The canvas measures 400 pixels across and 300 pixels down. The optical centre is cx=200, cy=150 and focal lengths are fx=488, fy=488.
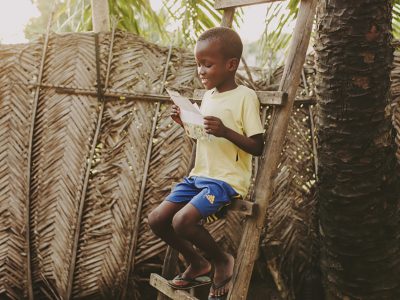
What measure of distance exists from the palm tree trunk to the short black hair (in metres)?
0.46

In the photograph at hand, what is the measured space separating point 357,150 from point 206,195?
83cm

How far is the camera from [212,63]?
95.0 inches

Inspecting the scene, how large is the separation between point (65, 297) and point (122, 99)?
144 cm

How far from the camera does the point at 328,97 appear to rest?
2562 millimetres

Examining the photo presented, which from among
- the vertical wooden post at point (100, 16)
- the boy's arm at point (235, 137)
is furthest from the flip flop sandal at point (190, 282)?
the vertical wooden post at point (100, 16)

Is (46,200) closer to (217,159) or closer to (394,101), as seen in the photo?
(217,159)

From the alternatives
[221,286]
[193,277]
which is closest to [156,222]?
[193,277]

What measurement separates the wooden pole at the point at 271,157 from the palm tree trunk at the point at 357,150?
168 mm

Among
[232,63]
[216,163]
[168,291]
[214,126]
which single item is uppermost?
[232,63]

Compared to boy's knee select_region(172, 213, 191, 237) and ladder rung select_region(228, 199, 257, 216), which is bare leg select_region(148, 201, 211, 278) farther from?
ladder rung select_region(228, 199, 257, 216)

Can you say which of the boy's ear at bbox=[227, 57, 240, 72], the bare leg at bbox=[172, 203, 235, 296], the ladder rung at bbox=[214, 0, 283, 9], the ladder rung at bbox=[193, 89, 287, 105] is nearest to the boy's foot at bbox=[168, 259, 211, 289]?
the bare leg at bbox=[172, 203, 235, 296]

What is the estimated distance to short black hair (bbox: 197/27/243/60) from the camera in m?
2.40

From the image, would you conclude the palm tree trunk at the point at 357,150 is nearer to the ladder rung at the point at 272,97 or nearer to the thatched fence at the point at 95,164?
the ladder rung at the point at 272,97

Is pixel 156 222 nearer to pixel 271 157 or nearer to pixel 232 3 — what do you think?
pixel 271 157
